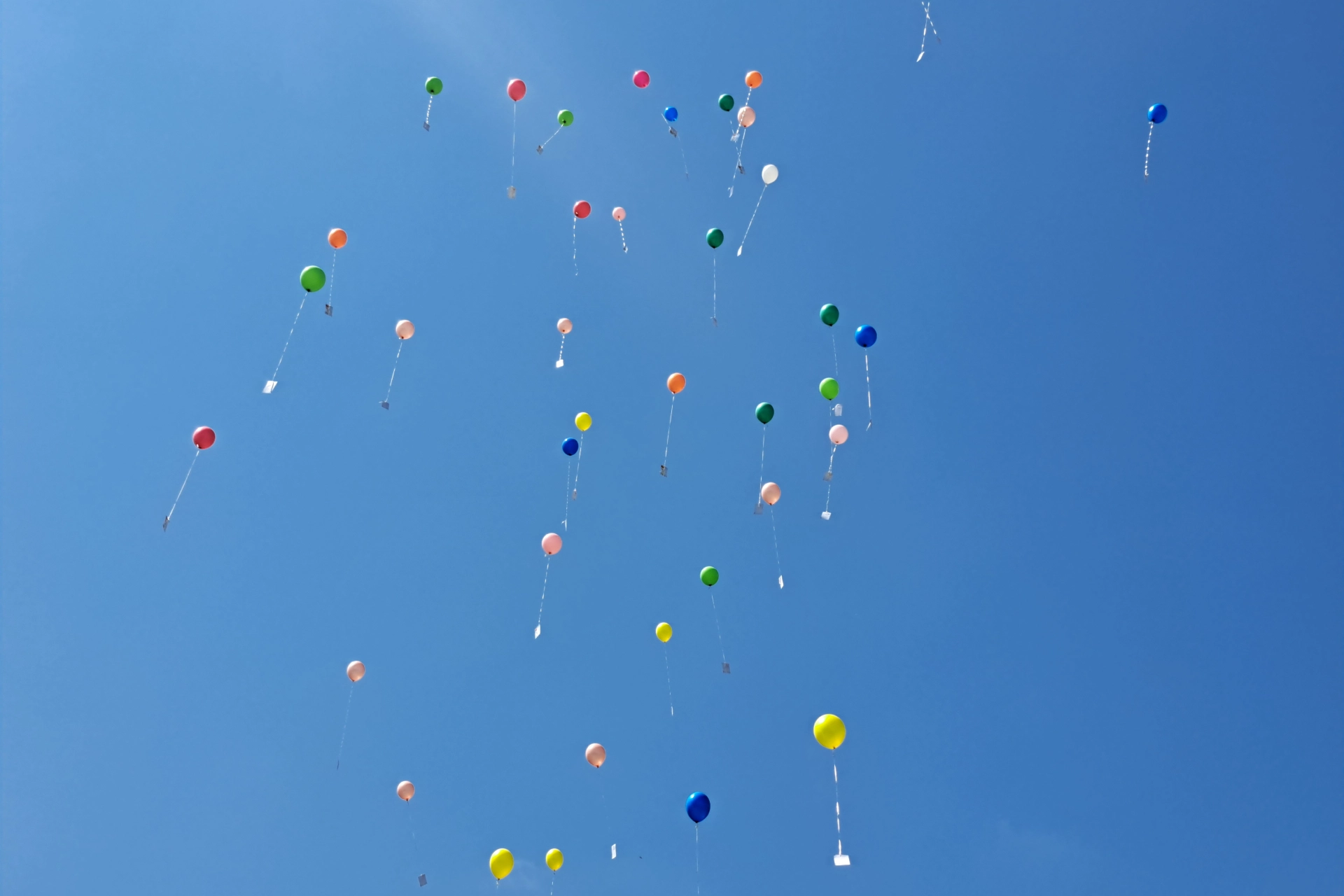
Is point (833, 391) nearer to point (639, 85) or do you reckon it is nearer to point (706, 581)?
point (706, 581)

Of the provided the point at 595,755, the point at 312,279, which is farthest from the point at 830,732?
the point at 312,279

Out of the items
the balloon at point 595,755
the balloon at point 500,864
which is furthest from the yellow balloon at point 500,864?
the balloon at point 595,755

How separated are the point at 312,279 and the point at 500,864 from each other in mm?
7969

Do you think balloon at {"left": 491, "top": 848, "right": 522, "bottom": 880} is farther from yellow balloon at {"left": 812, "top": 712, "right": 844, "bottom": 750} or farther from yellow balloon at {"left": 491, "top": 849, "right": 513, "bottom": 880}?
yellow balloon at {"left": 812, "top": 712, "right": 844, "bottom": 750}

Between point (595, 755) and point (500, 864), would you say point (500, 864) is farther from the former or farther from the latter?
point (595, 755)

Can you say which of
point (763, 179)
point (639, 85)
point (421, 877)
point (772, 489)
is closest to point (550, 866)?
point (421, 877)

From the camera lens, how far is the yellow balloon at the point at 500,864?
34.2 feet

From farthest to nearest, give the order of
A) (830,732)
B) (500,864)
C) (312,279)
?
(312,279)
(500,864)
(830,732)

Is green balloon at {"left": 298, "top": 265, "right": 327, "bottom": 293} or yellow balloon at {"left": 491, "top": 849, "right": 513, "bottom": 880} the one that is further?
green balloon at {"left": 298, "top": 265, "right": 327, "bottom": 293}

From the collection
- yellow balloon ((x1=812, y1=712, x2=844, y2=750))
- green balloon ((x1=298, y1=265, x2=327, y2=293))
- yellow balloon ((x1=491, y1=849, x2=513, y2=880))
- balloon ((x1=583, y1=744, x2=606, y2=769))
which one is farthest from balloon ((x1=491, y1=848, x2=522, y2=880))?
green balloon ((x1=298, y1=265, x2=327, y2=293))

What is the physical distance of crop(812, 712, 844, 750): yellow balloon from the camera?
931 cm

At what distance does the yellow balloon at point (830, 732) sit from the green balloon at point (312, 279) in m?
8.56

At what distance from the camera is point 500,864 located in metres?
10.5

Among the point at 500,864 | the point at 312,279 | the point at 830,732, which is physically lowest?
the point at 500,864
